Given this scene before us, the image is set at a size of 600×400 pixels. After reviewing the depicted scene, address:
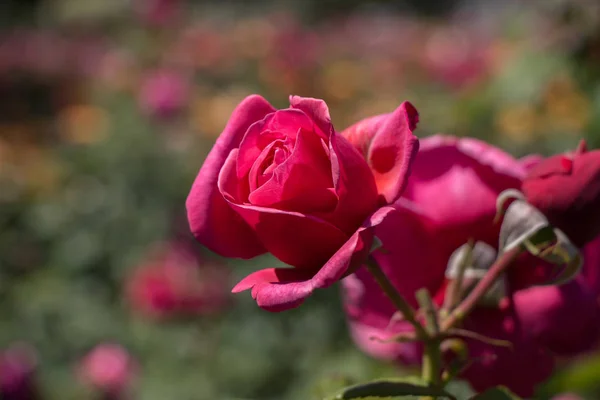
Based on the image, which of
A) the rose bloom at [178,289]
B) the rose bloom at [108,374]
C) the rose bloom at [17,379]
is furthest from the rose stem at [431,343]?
the rose bloom at [178,289]

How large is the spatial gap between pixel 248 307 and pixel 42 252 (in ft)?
4.97

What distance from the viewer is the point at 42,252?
135 inches

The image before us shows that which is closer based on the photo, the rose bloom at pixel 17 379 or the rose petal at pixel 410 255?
the rose petal at pixel 410 255

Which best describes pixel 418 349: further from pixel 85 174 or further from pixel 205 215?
pixel 85 174

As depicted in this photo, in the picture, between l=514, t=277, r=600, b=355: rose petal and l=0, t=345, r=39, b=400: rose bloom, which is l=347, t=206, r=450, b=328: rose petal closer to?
→ l=514, t=277, r=600, b=355: rose petal

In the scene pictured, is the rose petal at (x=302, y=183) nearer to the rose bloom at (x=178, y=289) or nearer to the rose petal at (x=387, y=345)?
the rose petal at (x=387, y=345)

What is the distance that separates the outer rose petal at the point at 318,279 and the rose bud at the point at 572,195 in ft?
0.40

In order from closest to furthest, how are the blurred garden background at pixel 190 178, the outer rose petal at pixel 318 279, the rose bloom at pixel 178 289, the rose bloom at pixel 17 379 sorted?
the outer rose petal at pixel 318 279 → the rose bloom at pixel 17 379 → the blurred garden background at pixel 190 178 → the rose bloom at pixel 178 289

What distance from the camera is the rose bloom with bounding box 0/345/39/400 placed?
147cm

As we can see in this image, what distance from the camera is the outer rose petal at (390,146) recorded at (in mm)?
435

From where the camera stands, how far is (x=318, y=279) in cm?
40

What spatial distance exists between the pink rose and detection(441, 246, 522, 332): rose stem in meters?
0.10

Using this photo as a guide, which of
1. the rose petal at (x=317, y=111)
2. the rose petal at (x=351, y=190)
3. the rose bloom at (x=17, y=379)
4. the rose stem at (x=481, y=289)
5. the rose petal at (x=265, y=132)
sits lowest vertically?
the rose bloom at (x=17, y=379)

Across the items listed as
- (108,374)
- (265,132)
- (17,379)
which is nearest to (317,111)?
(265,132)
